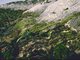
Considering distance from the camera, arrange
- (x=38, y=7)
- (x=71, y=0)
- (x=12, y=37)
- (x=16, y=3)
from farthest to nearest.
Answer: (x=16, y=3), (x=38, y=7), (x=71, y=0), (x=12, y=37)

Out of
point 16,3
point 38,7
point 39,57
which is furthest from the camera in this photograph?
point 16,3

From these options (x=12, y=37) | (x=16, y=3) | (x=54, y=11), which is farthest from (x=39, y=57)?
(x=16, y=3)

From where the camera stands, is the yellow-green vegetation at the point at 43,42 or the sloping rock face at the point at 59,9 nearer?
the yellow-green vegetation at the point at 43,42

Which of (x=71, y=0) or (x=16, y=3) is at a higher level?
(x=71, y=0)

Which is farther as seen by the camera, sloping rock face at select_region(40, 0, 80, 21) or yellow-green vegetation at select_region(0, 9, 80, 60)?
sloping rock face at select_region(40, 0, 80, 21)

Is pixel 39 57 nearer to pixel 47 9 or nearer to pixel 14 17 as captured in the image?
pixel 47 9
